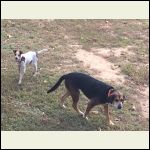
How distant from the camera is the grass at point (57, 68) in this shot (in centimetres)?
948

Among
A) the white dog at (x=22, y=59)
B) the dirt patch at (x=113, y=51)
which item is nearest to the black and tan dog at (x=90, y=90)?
the white dog at (x=22, y=59)

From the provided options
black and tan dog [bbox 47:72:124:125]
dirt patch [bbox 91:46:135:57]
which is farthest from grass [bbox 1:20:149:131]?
black and tan dog [bbox 47:72:124:125]

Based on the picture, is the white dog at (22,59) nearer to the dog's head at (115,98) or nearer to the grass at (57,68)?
the grass at (57,68)

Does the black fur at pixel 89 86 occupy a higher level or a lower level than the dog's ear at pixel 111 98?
higher

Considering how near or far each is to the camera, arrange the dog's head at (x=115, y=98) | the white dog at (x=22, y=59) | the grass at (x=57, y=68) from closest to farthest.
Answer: the dog's head at (x=115, y=98), the grass at (x=57, y=68), the white dog at (x=22, y=59)

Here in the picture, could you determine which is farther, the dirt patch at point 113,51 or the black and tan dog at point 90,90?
the dirt patch at point 113,51

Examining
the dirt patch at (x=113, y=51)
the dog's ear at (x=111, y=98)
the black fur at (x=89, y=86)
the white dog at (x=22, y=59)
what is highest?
the dirt patch at (x=113, y=51)

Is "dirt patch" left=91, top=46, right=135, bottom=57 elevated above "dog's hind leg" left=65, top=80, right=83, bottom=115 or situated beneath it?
elevated above

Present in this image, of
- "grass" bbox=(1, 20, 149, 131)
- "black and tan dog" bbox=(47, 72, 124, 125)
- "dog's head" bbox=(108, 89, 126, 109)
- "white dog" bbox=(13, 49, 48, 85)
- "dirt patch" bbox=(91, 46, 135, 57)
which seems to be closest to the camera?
"dog's head" bbox=(108, 89, 126, 109)

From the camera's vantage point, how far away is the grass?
373 inches

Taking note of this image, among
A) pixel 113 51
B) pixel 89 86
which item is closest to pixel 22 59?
pixel 89 86

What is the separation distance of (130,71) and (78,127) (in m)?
3.30

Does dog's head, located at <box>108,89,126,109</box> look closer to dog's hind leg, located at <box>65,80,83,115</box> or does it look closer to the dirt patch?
dog's hind leg, located at <box>65,80,83,115</box>

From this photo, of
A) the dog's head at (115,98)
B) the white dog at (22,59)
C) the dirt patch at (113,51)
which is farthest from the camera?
the dirt patch at (113,51)
